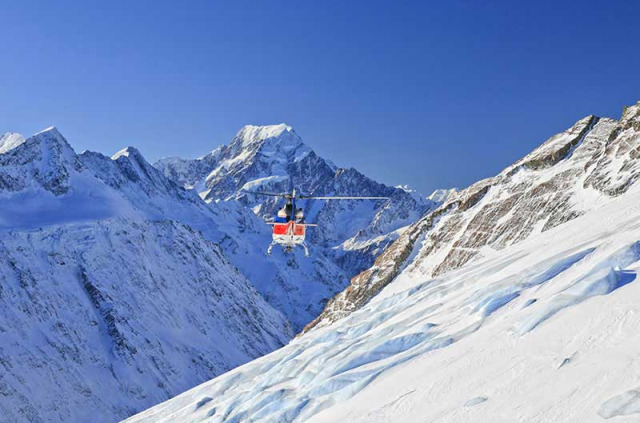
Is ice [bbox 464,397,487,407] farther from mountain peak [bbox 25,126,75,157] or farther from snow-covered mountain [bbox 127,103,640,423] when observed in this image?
mountain peak [bbox 25,126,75,157]

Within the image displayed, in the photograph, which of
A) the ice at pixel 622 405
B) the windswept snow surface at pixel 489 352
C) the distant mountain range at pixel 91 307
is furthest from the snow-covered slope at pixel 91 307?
the ice at pixel 622 405

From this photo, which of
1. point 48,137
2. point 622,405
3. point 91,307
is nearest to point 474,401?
point 622,405

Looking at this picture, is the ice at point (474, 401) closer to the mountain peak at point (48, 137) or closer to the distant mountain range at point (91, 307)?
the distant mountain range at point (91, 307)

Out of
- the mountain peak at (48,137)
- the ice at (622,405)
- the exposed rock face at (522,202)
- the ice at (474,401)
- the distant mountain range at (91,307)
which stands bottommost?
the ice at (622,405)

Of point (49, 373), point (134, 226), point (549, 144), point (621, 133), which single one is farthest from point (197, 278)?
point (621, 133)

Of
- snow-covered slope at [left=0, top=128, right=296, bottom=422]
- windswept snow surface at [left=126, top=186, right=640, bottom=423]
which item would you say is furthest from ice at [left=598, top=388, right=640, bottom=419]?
snow-covered slope at [left=0, top=128, right=296, bottom=422]

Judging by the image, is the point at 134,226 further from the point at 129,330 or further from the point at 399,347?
the point at 399,347
